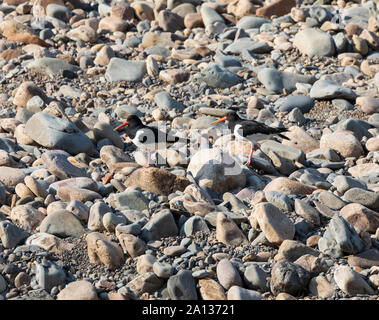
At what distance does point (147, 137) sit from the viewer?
866 cm

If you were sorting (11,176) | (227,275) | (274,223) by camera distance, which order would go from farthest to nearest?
1. (11,176)
2. (274,223)
3. (227,275)

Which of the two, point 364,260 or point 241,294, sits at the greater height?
point 241,294

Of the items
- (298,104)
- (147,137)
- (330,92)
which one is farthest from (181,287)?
(330,92)

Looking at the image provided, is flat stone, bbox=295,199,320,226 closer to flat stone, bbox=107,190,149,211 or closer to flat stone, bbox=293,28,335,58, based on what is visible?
flat stone, bbox=107,190,149,211

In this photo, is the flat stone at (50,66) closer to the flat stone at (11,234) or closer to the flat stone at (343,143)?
the flat stone at (343,143)

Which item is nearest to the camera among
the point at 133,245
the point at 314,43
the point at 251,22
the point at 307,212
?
the point at 133,245

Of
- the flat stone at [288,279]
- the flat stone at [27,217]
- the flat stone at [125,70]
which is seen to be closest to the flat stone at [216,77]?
the flat stone at [125,70]

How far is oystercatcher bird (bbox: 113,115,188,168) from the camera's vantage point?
8602 mm

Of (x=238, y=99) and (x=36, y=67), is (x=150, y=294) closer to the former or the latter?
(x=238, y=99)

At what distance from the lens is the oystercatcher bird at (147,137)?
860 cm

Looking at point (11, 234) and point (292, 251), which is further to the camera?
point (11, 234)

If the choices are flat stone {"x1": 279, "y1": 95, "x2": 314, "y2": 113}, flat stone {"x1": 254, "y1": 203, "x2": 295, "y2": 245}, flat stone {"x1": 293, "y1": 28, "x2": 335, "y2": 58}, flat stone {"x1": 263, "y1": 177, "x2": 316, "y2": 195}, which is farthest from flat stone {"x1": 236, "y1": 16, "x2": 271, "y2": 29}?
flat stone {"x1": 254, "y1": 203, "x2": 295, "y2": 245}

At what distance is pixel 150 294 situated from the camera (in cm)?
557

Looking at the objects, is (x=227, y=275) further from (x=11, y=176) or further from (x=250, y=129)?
(x=250, y=129)
